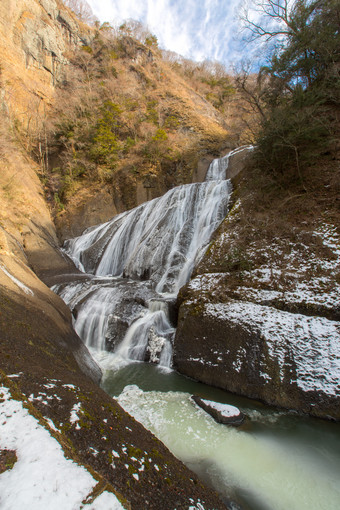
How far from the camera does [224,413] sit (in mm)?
4160

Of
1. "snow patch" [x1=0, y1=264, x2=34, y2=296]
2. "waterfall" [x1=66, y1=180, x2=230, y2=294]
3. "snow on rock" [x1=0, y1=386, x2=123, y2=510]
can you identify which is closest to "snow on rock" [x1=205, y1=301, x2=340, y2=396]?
"waterfall" [x1=66, y1=180, x2=230, y2=294]

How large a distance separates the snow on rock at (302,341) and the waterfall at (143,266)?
2.60 metres

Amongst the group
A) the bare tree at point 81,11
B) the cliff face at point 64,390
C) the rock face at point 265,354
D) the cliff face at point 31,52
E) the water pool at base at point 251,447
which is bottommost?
the water pool at base at point 251,447

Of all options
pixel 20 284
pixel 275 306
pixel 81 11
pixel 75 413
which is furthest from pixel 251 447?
pixel 81 11

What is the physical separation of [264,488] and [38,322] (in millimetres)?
4332

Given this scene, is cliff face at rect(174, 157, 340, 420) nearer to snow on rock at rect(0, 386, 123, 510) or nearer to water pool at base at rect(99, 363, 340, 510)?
water pool at base at rect(99, 363, 340, 510)

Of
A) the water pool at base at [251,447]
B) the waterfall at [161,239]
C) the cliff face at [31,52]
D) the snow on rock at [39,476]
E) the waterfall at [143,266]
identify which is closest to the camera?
the snow on rock at [39,476]

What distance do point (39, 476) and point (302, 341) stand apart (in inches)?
Result: 196

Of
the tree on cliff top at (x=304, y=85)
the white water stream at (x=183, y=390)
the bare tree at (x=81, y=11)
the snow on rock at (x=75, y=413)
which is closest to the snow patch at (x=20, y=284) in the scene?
the white water stream at (x=183, y=390)

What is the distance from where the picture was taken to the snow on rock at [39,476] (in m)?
1.07

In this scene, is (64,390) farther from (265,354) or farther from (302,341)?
(302,341)

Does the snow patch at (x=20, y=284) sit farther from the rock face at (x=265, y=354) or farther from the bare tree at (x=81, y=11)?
the bare tree at (x=81, y=11)

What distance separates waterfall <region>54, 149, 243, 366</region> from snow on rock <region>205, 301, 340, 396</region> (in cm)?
260

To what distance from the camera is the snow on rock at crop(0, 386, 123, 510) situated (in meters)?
1.07
